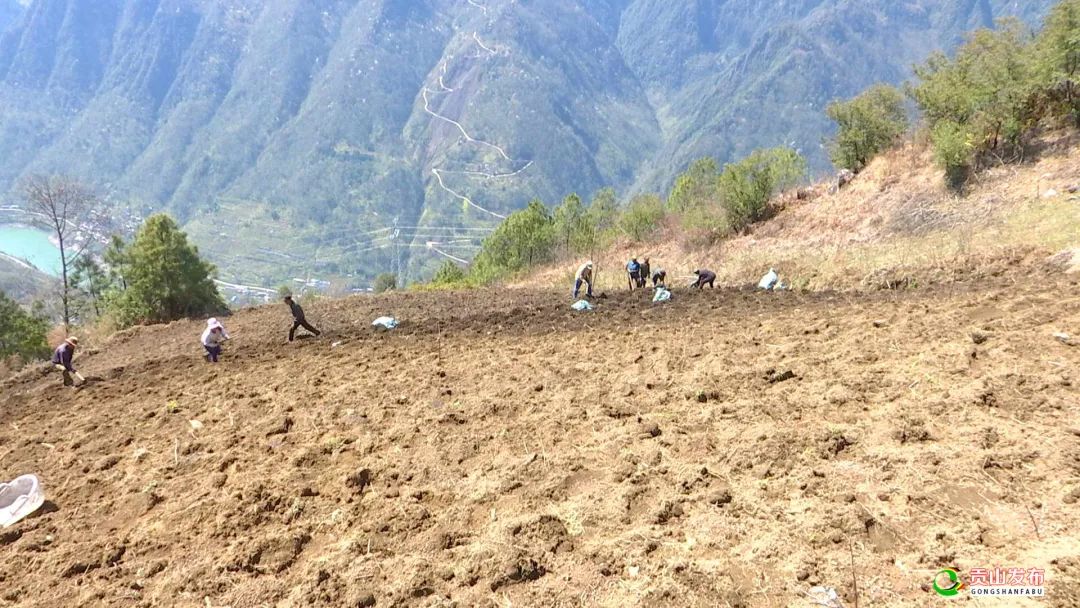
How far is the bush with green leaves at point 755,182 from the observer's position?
2731 centimetres

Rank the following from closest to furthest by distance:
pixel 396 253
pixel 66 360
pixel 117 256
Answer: pixel 66 360
pixel 117 256
pixel 396 253

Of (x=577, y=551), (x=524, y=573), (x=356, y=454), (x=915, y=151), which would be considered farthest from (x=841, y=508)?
(x=915, y=151)

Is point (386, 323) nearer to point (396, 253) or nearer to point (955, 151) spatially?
point (955, 151)

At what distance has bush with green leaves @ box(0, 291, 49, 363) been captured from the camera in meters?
26.9

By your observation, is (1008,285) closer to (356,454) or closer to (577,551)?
(577,551)

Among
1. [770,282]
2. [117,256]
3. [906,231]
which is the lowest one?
[770,282]

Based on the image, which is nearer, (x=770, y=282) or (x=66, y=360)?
(x=66, y=360)

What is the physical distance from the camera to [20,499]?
20.4 ft

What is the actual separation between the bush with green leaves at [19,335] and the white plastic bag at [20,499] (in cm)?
2647

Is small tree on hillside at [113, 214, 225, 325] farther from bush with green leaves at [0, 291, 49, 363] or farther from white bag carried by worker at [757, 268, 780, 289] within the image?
white bag carried by worker at [757, 268, 780, 289]

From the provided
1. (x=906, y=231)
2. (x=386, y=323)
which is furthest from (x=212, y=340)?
(x=906, y=231)

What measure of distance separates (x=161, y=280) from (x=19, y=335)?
10.7 metres

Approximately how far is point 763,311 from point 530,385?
568 cm

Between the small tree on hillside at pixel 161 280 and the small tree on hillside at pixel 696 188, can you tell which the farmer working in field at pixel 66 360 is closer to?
the small tree on hillside at pixel 161 280
